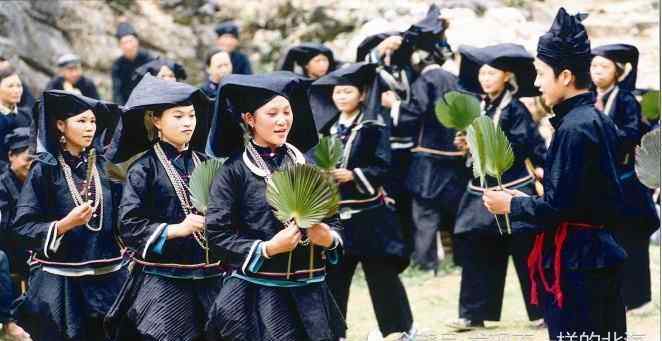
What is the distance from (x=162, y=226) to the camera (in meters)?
5.68

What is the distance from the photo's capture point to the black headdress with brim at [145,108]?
5.86 metres

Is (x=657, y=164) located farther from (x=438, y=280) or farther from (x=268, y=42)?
(x=268, y=42)

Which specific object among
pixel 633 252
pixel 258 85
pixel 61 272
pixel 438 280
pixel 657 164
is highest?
pixel 258 85

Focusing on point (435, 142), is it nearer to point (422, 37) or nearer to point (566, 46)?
point (422, 37)

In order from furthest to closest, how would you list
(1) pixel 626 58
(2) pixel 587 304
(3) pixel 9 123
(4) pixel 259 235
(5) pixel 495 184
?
(3) pixel 9 123 < (1) pixel 626 58 < (5) pixel 495 184 < (2) pixel 587 304 < (4) pixel 259 235

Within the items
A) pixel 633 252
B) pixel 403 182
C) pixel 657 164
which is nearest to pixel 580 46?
pixel 657 164

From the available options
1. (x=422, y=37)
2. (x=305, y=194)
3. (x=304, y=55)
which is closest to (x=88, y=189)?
(x=305, y=194)

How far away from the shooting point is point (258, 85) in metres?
5.27

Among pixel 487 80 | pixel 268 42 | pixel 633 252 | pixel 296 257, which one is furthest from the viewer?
pixel 268 42

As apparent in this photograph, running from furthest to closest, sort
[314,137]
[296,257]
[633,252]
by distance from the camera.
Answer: [633,252] < [314,137] < [296,257]

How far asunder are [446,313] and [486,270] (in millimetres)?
1101

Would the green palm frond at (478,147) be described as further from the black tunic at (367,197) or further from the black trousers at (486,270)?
the black trousers at (486,270)

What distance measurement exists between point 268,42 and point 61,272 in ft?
32.1

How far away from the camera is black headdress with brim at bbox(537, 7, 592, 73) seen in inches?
213
